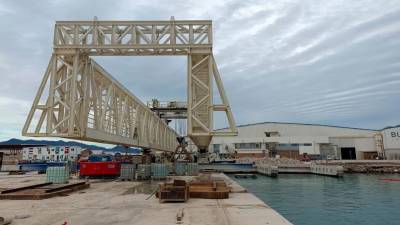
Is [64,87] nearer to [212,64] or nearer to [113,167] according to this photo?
[212,64]

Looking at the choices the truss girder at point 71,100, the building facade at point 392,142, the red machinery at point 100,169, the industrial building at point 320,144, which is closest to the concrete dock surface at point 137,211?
the truss girder at point 71,100

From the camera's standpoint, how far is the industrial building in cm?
8343

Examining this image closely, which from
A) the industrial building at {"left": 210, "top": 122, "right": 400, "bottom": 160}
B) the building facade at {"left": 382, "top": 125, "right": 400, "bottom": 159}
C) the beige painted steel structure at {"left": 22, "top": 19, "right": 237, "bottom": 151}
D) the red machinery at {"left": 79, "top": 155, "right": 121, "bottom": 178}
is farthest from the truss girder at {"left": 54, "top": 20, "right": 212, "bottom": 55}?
the building facade at {"left": 382, "top": 125, "right": 400, "bottom": 159}

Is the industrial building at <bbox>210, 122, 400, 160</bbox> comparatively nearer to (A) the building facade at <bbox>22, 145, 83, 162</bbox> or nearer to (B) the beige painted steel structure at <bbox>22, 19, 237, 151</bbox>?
(A) the building facade at <bbox>22, 145, 83, 162</bbox>

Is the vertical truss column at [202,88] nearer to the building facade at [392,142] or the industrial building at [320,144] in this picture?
the industrial building at [320,144]

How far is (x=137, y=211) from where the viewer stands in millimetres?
12555

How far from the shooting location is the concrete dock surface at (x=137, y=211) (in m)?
10.6

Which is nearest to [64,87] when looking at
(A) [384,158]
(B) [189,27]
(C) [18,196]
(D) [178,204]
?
(C) [18,196]

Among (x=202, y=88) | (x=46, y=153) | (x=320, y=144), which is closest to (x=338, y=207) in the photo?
(x=202, y=88)

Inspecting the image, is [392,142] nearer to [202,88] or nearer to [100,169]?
[100,169]

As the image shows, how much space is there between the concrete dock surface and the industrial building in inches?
3038

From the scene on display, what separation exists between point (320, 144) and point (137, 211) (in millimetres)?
88325

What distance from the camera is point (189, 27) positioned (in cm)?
1828

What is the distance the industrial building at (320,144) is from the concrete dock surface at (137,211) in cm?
7716
